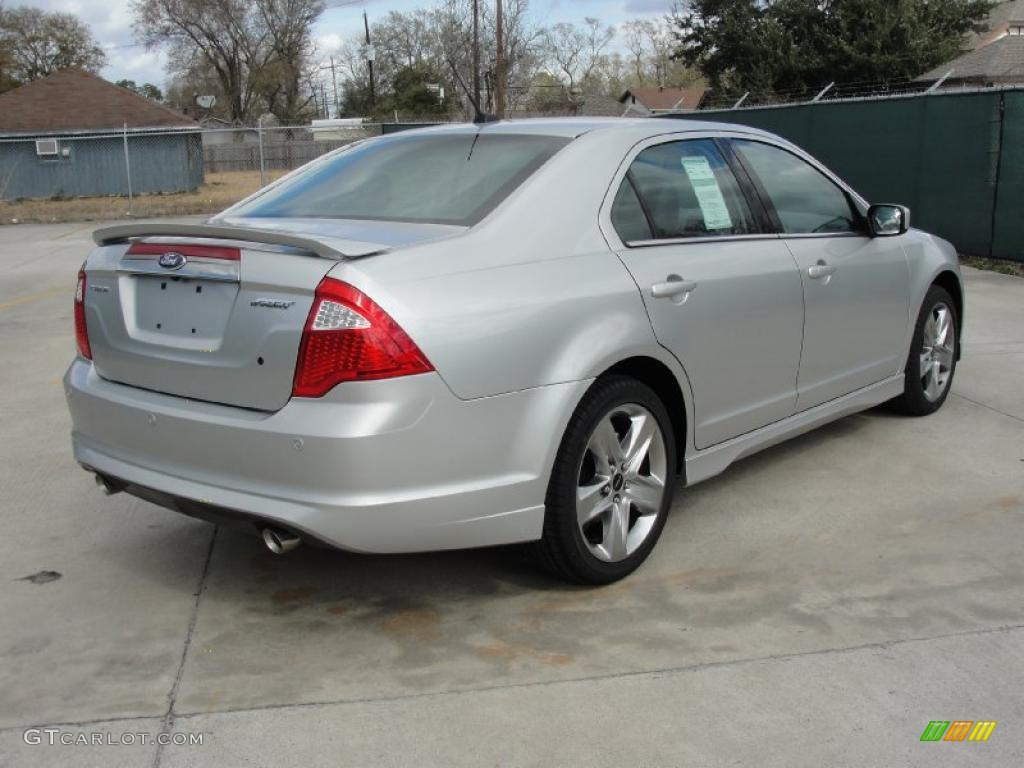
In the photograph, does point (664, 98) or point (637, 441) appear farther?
point (664, 98)

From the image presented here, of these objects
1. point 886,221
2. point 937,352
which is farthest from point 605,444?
point 937,352

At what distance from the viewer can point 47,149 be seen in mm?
32938

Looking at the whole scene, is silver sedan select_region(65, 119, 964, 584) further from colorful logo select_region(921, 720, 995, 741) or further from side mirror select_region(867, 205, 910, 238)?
colorful logo select_region(921, 720, 995, 741)

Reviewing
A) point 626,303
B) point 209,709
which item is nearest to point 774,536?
point 626,303

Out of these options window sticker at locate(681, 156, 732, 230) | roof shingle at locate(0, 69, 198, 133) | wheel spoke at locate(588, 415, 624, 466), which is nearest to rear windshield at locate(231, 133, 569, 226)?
window sticker at locate(681, 156, 732, 230)

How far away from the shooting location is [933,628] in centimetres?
348

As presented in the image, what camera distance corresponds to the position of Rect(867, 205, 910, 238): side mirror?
5.15 m

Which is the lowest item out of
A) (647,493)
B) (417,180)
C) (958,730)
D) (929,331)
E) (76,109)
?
(958,730)

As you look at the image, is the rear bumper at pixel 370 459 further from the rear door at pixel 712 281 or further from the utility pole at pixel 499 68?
the utility pole at pixel 499 68

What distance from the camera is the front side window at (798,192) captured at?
471cm

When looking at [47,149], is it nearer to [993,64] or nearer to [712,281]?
[993,64]

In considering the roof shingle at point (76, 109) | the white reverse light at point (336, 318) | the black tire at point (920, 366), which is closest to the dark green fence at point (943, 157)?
the black tire at point (920, 366)

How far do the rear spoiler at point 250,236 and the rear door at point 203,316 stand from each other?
26 millimetres

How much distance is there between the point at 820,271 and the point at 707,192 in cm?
71
